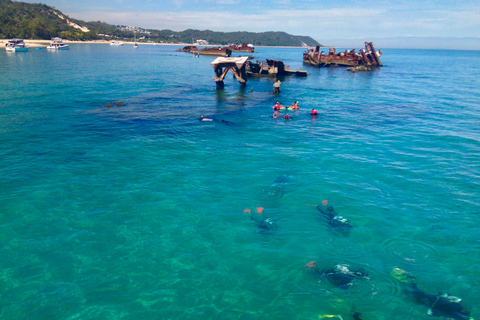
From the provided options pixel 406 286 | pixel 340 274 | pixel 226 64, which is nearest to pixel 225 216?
pixel 340 274

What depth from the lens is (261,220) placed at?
12.0 meters

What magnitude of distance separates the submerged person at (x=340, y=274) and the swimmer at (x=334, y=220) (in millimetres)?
2099

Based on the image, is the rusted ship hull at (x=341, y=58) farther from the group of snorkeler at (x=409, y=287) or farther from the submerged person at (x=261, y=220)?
the group of snorkeler at (x=409, y=287)

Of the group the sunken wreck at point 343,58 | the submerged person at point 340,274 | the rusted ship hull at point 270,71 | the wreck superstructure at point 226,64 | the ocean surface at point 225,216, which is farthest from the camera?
the sunken wreck at point 343,58

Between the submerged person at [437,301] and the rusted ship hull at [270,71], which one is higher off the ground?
the rusted ship hull at [270,71]

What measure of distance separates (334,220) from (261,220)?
3164 mm

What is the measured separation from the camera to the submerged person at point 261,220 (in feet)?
37.9

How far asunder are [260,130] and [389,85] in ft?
127

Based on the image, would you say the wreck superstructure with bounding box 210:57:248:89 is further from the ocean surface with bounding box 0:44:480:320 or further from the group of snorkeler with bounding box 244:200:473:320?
the group of snorkeler with bounding box 244:200:473:320

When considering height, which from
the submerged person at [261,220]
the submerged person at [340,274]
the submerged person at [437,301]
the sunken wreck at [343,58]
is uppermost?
the sunken wreck at [343,58]

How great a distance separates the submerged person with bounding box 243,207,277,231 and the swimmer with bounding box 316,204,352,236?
2474 millimetres

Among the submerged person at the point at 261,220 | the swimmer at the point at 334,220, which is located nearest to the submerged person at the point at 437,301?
the swimmer at the point at 334,220

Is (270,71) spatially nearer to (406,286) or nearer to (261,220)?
(261,220)

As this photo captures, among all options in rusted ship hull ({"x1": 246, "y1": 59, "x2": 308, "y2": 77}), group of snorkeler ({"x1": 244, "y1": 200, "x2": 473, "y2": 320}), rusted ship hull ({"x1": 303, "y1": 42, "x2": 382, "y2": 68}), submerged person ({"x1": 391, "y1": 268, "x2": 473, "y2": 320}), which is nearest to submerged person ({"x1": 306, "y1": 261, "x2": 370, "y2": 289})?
group of snorkeler ({"x1": 244, "y1": 200, "x2": 473, "y2": 320})
